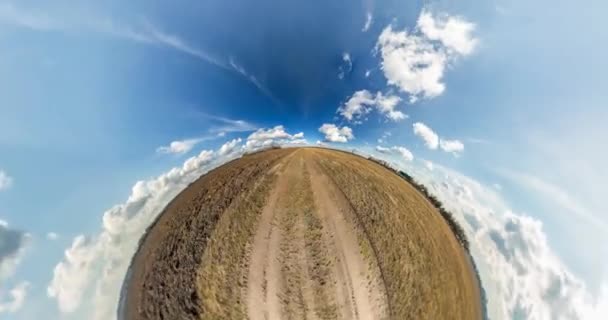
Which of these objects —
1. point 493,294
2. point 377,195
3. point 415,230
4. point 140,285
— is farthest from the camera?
point 377,195

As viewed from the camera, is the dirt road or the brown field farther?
the dirt road

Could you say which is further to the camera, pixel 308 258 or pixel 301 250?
pixel 301 250

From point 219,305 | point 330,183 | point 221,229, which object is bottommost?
point 219,305

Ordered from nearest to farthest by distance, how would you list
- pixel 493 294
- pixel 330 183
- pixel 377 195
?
pixel 493 294 → pixel 377 195 → pixel 330 183

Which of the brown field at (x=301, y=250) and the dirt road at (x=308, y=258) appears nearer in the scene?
the brown field at (x=301, y=250)

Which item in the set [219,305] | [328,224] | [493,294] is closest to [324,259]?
[328,224]

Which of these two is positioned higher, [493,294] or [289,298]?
[289,298]

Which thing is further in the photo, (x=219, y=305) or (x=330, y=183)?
(x=330, y=183)

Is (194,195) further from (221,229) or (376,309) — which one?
(376,309)
